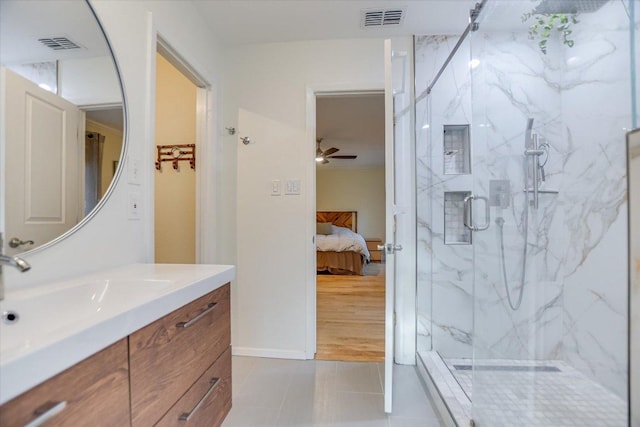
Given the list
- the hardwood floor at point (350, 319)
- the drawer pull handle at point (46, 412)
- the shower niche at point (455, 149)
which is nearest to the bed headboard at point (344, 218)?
the hardwood floor at point (350, 319)

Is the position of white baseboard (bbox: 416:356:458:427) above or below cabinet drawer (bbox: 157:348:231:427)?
below

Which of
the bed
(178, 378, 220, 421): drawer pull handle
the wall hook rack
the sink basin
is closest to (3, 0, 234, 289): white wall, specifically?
the sink basin

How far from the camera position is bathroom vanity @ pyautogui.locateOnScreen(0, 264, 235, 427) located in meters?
0.45

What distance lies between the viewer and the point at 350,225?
291 inches

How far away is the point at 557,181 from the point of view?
1.79 m

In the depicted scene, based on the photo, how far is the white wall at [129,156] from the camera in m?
0.97

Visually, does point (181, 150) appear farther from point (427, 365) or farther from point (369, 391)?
point (427, 365)

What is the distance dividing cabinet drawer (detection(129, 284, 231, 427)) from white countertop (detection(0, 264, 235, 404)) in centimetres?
4

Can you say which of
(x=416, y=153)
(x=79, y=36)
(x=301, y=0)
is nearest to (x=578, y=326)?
(x=416, y=153)

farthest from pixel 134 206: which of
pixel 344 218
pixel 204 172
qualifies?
pixel 344 218

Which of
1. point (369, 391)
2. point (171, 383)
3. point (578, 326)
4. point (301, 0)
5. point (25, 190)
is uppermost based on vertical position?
point (301, 0)

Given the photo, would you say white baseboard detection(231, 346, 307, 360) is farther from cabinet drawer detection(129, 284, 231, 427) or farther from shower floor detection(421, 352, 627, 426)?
cabinet drawer detection(129, 284, 231, 427)

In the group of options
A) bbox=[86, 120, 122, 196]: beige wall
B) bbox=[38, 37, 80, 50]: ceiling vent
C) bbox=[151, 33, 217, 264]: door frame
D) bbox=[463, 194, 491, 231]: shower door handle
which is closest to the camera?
bbox=[38, 37, 80, 50]: ceiling vent

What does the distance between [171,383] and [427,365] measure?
166 cm
